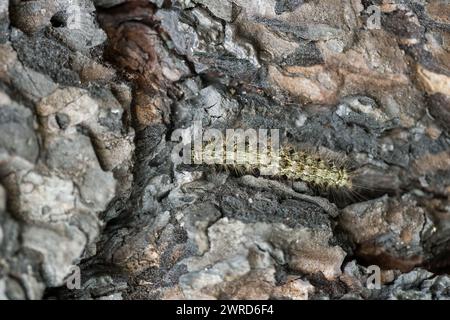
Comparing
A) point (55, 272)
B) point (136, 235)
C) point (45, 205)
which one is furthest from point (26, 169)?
point (136, 235)

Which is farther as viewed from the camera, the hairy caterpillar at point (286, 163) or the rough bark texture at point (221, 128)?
the hairy caterpillar at point (286, 163)

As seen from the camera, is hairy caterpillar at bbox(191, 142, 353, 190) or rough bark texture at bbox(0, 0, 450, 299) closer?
rough bark texture at bbox(0, 0, 450, 299)

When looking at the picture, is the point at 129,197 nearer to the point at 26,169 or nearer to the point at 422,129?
the point at 26,169

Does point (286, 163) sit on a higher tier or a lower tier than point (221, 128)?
lower
